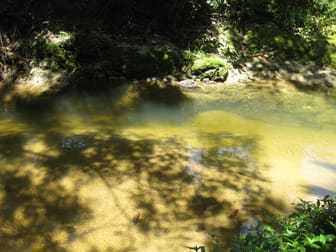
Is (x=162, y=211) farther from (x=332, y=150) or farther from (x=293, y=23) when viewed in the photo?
(x=293, y=23)

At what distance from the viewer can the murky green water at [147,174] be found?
3.22 meters

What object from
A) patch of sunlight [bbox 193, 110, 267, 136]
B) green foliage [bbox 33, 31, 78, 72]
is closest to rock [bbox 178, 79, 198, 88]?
patch of sunlight [bbox 193, 110, 267, 136]

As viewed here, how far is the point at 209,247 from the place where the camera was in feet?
10.1

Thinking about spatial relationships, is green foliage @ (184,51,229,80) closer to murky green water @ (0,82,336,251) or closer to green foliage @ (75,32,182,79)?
green foliage @ (75,32,182,79)

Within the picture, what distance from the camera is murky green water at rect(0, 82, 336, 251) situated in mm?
3221

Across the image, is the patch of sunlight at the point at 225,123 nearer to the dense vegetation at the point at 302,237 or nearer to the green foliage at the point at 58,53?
the dense vegetation at the point at 302,237

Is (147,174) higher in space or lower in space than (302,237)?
lower

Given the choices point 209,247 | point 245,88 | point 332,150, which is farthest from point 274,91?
point 209,247

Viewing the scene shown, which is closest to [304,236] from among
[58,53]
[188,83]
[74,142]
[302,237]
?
[302,237]

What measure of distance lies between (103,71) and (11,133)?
4.24 m

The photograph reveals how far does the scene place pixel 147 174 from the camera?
4074 mm

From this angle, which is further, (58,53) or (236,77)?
(236,77)

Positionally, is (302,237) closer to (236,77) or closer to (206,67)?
(206,67)

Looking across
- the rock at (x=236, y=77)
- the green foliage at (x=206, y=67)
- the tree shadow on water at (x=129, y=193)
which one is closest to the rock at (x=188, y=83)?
the green foliage at (x=206, y=67)
